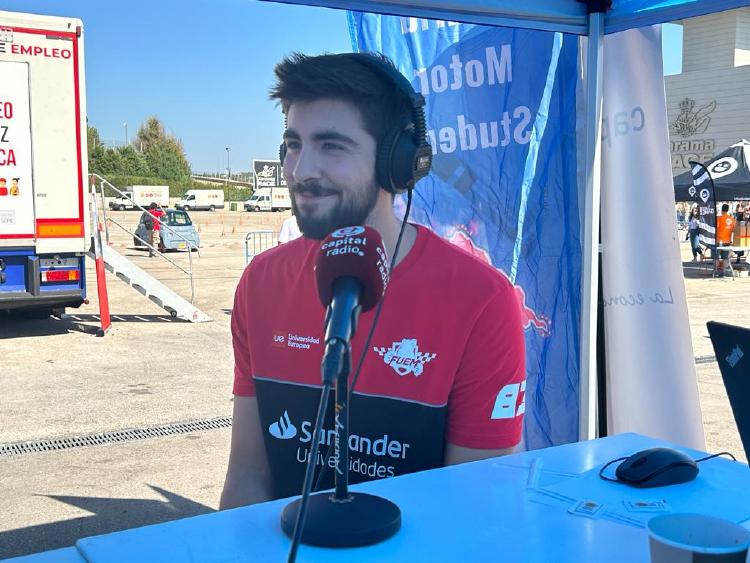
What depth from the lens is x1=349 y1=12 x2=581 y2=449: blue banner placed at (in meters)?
3.35

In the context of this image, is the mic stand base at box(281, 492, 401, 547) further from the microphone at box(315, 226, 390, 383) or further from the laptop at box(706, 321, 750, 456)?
the laptop at box(706, 321, 750, 456)

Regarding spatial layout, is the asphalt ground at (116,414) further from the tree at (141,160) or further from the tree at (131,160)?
the tree at (131,160)

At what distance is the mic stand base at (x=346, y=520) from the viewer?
134 centimetres

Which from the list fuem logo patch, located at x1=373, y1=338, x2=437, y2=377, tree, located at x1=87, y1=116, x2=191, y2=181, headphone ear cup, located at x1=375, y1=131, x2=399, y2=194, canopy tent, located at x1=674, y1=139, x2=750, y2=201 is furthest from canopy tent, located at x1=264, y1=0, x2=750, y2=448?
tree, located at x1=87, y1=116, x2=191, y2=181

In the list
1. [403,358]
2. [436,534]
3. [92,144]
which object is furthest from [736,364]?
[92,144]

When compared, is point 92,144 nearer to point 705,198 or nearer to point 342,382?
point 705,198

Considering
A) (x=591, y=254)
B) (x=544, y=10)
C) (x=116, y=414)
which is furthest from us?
(x=116, y=414)

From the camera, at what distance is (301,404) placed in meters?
2.17

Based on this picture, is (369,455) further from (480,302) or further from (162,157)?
(162,157)

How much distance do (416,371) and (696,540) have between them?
1.09 meters

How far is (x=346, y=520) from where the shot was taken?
137cm

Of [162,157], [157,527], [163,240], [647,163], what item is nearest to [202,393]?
[647,163]

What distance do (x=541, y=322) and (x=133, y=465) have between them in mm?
2925

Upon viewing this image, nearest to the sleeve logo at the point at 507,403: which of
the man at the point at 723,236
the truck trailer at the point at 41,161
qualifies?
the truck trailer at the point at 41,161
